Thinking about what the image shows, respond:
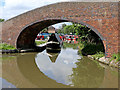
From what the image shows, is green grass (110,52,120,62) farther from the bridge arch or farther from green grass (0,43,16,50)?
green grass (0,43,16,50)

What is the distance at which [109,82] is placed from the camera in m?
4.42

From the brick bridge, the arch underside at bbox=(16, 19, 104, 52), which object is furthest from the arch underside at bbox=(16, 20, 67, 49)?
the brick bridge

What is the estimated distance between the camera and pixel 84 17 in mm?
7188

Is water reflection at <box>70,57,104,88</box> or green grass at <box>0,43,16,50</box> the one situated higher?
green grass at <box>0,43,16,50</box>

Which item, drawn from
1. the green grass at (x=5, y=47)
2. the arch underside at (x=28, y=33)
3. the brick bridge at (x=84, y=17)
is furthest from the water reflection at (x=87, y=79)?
the green grass at (x=5, y=47)

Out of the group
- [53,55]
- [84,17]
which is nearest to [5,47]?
[53,55]

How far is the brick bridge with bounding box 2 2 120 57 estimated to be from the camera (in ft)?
21.6

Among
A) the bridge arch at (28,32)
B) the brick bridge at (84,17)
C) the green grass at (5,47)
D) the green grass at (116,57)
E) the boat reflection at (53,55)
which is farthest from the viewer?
the green grass at (5,47)

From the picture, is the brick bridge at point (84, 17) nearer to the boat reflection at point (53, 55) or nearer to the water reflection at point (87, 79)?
the water reflection at point (87, 79)

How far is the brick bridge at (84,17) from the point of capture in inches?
259

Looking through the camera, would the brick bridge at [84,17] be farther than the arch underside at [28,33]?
No

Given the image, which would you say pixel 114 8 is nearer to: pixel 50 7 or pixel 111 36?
pixel 111 36

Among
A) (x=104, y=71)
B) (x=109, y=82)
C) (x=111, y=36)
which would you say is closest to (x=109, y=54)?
(x=111, y=36)

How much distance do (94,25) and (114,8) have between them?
1.27 meters
